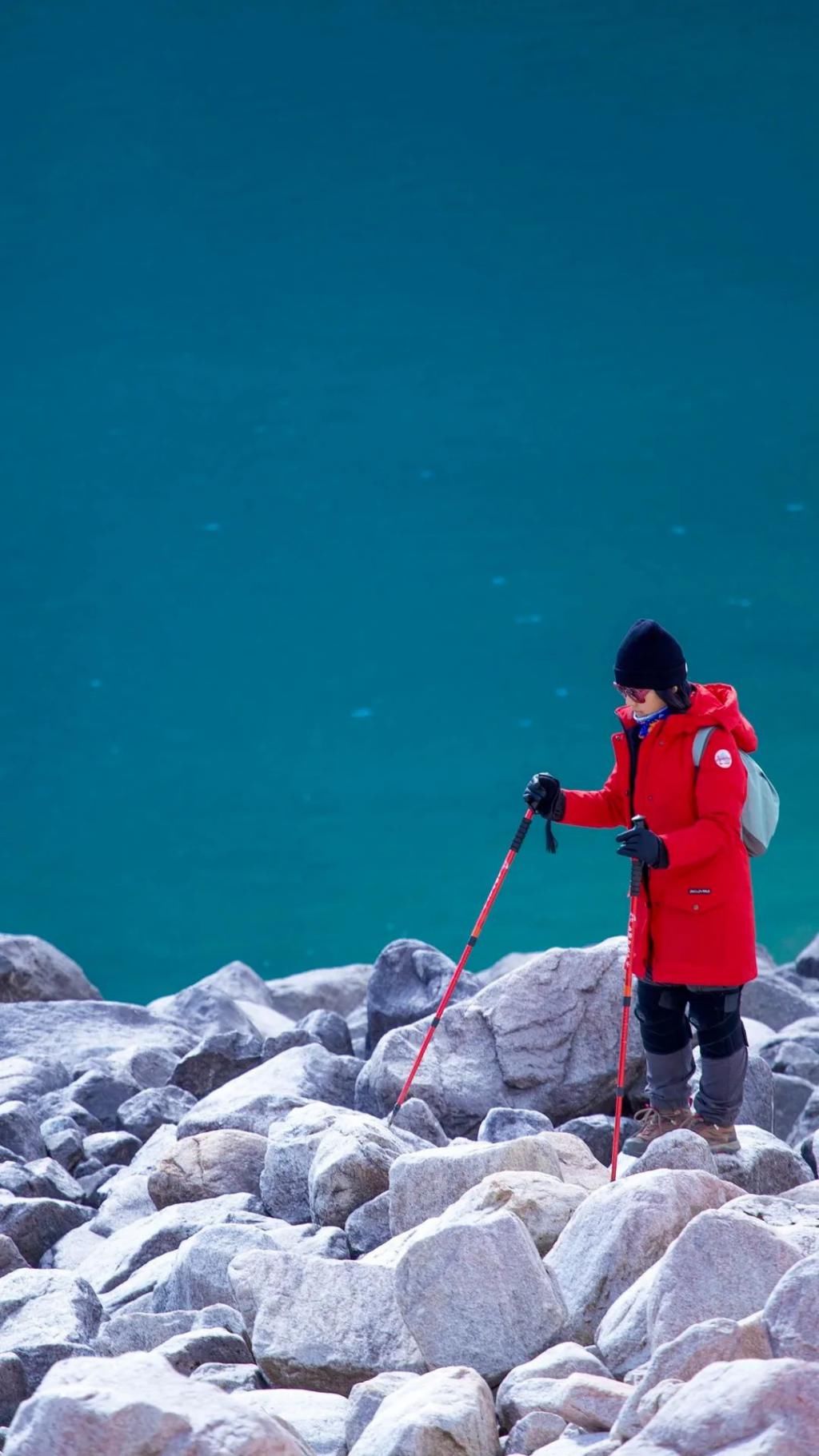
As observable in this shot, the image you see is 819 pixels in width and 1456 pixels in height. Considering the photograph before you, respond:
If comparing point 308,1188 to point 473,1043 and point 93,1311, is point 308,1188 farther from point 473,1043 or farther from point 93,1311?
point 473,1043

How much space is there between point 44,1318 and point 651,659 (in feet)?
9.16

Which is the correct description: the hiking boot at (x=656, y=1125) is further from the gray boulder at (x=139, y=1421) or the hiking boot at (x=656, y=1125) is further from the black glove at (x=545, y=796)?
the gray boulder at (x=139, y=1421)

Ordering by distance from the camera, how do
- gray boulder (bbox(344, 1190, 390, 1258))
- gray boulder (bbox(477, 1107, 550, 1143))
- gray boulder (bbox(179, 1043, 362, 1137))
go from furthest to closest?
gray boulder (bbox(179, 1043, 362, 1137)) < gray boulder (bbox(477, 1107, 550, 1143)) < gray boulder (bbox(344, 1190, 390, 1258))

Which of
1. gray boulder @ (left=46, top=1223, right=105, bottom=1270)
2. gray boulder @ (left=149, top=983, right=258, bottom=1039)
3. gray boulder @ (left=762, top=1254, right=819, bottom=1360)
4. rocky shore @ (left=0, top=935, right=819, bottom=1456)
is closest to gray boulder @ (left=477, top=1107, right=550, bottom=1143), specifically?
rocky shore @ (left=0, top=935, right=819, bottom=1456)

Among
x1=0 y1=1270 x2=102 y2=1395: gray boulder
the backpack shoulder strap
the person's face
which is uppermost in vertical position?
the person's face

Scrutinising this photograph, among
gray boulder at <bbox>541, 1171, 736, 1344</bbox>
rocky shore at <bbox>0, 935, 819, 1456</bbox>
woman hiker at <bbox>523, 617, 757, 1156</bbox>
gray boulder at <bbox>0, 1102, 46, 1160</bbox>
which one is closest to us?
rocky shore at <bbox>0, 935, 819, 1456</bbox>

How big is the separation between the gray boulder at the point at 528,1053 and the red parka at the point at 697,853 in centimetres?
110

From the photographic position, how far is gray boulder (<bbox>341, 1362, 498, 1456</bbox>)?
10.3 ft

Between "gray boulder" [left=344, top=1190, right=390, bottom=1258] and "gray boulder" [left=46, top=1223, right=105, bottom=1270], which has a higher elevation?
"gray boulder" [left=344, top=1190, right=390, bottom=1258]

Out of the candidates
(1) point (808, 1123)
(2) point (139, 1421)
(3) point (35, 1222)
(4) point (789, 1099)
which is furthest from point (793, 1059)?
(2) point (139, 1421)

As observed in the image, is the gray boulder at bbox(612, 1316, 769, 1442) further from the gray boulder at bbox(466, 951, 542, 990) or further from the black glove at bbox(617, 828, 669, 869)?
the gray boulder at bbox(466, 951, 542, 990)

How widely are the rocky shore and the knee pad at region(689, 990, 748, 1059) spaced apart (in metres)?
0.32

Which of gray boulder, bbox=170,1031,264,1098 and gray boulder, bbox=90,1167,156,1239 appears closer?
gray boulder, bbox=90,1167,156,1239

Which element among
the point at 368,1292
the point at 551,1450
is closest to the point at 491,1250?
the point at 368,1292
